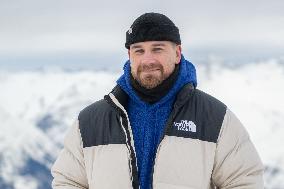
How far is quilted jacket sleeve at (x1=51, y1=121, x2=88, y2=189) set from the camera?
770 cm

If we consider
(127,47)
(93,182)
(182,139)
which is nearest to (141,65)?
(127,47)

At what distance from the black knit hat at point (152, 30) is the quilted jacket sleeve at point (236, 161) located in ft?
3.84

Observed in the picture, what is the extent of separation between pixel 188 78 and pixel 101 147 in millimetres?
1268

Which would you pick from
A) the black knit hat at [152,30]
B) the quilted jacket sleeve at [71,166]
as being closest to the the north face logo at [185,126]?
the black knit hat at [152,30]

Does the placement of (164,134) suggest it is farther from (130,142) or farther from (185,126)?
(130,142)

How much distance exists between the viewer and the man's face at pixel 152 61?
23.8ft

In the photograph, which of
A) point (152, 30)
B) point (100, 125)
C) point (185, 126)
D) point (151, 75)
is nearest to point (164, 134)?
point (185, 126)

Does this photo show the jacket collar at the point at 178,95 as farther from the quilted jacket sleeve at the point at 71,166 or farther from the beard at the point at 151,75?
the quilted jacket sleeve at the point at 71,166

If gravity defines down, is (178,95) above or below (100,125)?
above

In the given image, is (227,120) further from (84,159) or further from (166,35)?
(84,159)

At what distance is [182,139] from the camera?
7.33 meters

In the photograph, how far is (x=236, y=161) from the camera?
727 centimetres

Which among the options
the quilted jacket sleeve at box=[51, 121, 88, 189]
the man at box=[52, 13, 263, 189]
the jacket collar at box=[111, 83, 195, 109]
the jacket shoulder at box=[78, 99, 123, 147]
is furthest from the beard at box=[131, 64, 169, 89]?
the quilted jacket sleeve at box=[51, 121, 88, 189]

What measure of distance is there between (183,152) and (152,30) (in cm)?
140
